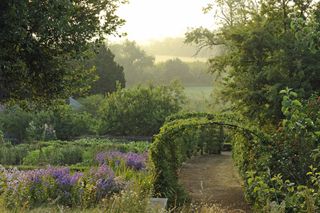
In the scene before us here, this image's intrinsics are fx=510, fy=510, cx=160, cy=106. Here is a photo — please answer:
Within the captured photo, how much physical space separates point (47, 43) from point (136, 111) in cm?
1552

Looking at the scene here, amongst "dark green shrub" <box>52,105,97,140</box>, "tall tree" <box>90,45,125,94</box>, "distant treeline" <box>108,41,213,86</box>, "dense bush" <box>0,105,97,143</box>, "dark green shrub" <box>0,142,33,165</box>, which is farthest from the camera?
"distant treeline" <box>108,41,213,86</box>

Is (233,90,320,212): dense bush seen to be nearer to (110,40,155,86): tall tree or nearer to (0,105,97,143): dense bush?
(0,105,97,143): dense bush

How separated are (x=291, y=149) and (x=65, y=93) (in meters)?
4.29

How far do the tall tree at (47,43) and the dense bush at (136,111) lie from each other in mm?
14282

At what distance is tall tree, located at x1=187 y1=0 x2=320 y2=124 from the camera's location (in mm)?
14805

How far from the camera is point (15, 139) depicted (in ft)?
76.7

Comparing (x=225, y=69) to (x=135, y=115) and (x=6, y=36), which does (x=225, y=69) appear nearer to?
(x=135, y=115)

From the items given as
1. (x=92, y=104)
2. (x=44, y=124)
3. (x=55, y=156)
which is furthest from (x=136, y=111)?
(x=55, y=156)

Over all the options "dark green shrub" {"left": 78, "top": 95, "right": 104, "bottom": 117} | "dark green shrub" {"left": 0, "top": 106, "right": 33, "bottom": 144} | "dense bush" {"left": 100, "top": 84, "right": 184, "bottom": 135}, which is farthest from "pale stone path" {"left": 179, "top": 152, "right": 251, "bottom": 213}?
"dark green shrub" {"left": 78, "top": 95, "right": 104, "bottom": 117}

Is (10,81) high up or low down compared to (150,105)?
up

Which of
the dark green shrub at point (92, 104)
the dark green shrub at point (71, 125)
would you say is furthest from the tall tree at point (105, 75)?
the dark green shrub at point (71, 125)

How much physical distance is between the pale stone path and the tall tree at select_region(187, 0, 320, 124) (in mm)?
2218

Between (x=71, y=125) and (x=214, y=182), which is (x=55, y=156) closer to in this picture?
(x=214, y=182)

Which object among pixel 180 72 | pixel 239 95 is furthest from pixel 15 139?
Result: pixel 180 72
